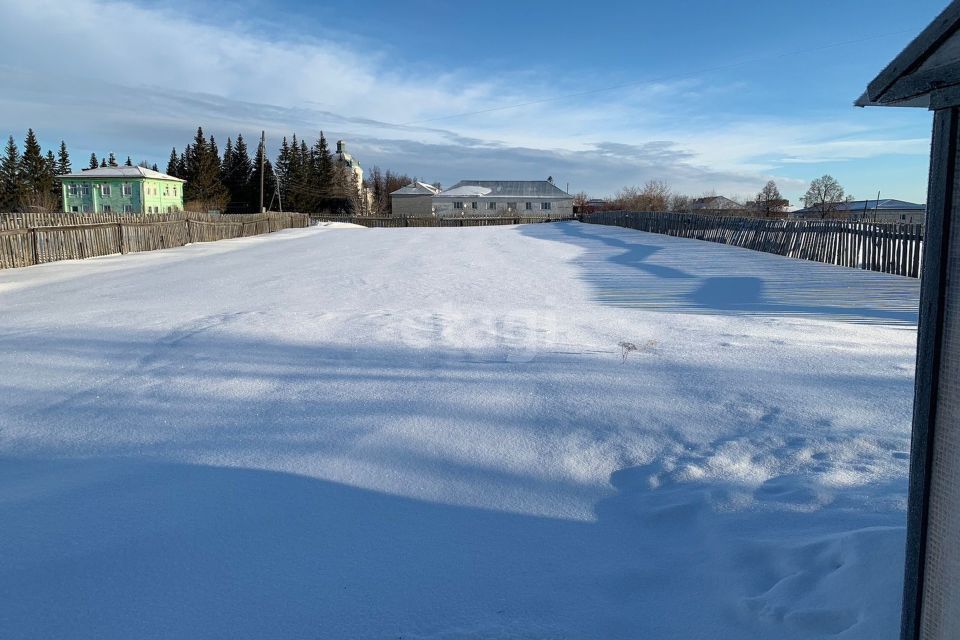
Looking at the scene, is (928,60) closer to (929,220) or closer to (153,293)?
(929,220)

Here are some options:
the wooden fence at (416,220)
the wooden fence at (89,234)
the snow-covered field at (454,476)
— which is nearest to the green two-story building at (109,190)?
the wooden fence at (416,220)

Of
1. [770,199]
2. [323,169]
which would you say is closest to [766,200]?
[770,199]

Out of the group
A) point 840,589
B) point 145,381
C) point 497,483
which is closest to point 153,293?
point 145,381

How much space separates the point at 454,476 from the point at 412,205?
78981mm

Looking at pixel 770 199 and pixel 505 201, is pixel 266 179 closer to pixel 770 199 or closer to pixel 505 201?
pixel 505 201

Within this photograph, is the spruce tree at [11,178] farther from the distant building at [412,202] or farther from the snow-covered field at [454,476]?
the snow-covered field at [454,476]

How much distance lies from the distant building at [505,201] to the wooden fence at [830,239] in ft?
163

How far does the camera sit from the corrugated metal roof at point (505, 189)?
7644 centimetres

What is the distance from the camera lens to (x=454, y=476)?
392cm

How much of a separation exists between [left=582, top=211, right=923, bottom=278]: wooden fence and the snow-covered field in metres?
4.79

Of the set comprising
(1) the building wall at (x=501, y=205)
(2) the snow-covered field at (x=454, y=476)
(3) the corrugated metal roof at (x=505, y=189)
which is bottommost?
(2) the snow-covered field at (x=454, y=476)

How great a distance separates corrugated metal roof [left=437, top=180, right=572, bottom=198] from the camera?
76438 millimetres

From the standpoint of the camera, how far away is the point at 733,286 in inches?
485

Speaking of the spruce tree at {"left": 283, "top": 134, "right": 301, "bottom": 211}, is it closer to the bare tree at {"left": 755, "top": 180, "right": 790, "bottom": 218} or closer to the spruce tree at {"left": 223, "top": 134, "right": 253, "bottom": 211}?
the spruce tree at {"left": 223, "top": 134, "right": 253, "bottom": 211}
